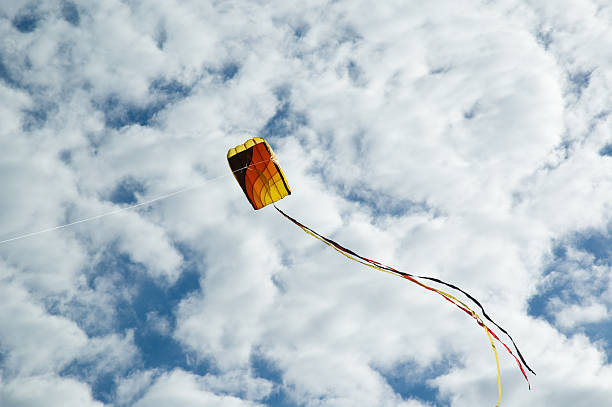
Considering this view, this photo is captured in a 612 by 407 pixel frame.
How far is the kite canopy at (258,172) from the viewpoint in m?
20.0

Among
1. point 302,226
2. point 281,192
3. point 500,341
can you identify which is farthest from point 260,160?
point 500,341

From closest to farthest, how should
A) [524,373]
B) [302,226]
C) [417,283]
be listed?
[524,373]
[417,283]
[302,226]

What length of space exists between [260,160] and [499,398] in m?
12.4

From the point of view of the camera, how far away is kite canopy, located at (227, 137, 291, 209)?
20031mm

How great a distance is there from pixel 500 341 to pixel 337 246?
5555 millimetres

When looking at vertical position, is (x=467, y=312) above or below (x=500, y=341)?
above

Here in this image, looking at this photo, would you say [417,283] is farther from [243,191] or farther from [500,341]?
[243,191]

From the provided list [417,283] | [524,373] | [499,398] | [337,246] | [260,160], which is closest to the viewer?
[499,398]

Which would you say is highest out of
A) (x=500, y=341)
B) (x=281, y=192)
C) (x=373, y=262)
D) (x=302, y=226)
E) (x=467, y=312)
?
(x=281, y=192)

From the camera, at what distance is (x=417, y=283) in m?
14.7

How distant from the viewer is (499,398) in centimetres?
1216

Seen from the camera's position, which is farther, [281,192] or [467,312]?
[281,192]

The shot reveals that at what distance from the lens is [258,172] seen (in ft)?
67.3

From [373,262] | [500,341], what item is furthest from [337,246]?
[500,341]
